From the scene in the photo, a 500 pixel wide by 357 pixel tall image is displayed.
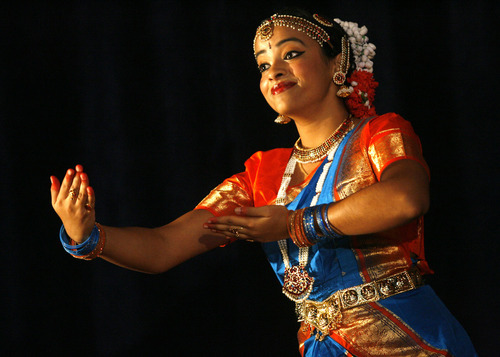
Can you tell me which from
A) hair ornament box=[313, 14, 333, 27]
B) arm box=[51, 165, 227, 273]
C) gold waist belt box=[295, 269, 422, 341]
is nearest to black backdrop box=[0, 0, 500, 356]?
hair ornament box=[313, 14, 333, 27]

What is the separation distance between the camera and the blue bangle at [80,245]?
152 centimetres

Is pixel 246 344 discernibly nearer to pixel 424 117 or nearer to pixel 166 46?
pixel 424 117

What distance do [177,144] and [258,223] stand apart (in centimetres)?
108

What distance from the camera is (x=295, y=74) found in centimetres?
174

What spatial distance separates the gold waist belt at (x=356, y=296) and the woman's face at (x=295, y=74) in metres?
0.57

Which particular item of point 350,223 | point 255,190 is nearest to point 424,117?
point 255,190

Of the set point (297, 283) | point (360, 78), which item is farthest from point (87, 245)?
point (360, 78)

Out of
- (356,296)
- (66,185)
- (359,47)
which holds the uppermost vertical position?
(359,47)

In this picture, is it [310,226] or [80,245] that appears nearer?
[310,226]

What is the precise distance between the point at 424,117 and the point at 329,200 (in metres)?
0.82

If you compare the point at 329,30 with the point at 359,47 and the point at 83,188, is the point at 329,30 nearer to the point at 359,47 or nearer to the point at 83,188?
the point at 359,47

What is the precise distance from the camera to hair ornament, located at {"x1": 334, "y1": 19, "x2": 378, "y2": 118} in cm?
181

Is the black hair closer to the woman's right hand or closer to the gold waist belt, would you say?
the gold waist belt

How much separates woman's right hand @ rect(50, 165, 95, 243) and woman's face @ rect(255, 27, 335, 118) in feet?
2.08
